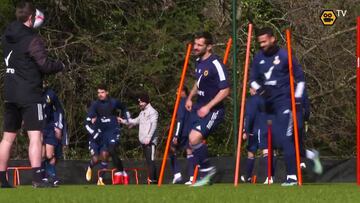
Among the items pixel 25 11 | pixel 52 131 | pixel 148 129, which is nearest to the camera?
pixel 25 11

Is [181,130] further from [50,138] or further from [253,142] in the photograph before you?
[50,138]

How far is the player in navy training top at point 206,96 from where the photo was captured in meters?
13.3

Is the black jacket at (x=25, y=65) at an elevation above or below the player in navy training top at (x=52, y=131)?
above

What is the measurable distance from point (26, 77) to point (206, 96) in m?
2.27

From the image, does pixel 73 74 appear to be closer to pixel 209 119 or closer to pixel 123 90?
pixel 123 90

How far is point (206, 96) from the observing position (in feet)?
44.7

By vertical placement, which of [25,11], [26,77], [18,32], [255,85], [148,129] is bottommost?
[148,129]

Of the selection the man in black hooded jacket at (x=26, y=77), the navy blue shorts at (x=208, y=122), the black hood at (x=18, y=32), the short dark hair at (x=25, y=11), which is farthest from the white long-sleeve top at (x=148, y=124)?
the short dark hair at (x=25, y=11)

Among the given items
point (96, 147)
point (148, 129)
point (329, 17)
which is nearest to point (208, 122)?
point (148, 129)

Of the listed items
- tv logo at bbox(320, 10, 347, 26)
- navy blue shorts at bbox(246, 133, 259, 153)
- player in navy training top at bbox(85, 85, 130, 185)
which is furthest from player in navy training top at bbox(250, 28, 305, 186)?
tv logo at bbox(320, 10, 347, 26)

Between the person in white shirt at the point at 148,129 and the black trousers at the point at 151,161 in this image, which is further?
the person in white shirt at the point at 148,129

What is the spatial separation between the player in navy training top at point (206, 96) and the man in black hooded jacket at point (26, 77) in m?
1.82

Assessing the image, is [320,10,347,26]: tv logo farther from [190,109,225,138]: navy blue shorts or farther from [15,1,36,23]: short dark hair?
[15,1,36,23]: short dark hair

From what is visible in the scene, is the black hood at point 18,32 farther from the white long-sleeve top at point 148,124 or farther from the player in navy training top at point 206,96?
the white long-sleeve top at point 148,124
